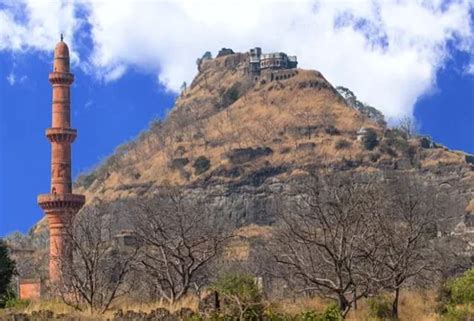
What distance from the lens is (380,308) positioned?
24812 millimetres

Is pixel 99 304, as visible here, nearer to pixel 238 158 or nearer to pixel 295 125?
pixel 238 158

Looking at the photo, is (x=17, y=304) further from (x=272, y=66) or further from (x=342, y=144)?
(x=272, y=66)

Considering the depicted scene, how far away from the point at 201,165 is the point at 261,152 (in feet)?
26.3

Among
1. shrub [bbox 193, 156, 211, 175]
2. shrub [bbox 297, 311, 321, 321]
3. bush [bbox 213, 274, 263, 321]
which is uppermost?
shrub [bbox 193, 156, 211, 175]

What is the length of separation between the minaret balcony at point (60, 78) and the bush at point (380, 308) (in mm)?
37564

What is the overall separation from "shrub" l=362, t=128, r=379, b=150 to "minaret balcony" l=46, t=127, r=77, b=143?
61429 mm

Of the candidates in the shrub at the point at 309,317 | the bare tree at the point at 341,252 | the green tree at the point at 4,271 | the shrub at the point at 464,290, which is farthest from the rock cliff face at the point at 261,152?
the shrub at the point at 309,317

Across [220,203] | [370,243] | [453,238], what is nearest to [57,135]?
[453,238]

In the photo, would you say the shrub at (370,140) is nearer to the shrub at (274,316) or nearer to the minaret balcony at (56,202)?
the minaret balcony at (56,202)

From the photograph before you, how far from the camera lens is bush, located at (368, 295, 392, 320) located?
24062 millimetres

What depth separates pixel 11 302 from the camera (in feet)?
83.9

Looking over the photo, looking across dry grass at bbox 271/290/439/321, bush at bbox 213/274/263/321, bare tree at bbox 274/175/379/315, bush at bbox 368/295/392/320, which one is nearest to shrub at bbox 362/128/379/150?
bare tree at bbox 274/175/379/315

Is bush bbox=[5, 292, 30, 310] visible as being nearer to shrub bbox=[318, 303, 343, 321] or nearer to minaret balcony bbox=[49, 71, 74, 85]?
shrub bbox=[318, 303, 343, 321]

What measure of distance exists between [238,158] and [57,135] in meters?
57.4
